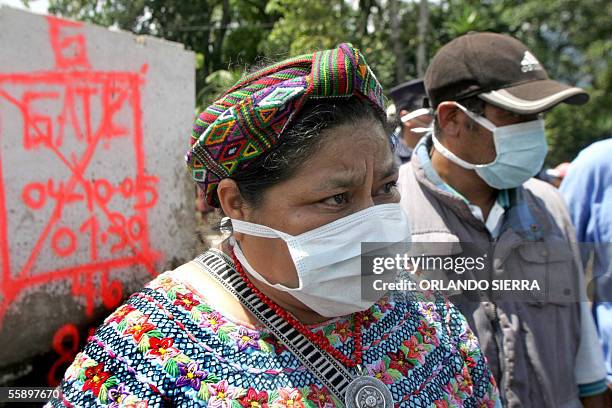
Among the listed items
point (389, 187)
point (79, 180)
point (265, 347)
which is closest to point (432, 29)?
point (79, 180)

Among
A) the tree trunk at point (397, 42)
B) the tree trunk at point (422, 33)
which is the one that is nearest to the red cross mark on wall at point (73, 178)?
the tree trunk at point (397, 42)

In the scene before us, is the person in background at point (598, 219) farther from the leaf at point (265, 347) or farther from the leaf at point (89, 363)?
the leaf at point (89, 363)

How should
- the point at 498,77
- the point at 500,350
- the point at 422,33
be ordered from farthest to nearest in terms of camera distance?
the point at 422,33
the point at 498,77
the point at 500,350

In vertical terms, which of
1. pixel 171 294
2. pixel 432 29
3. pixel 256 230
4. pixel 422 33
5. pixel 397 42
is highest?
pixel 432 29

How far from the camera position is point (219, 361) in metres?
1.18

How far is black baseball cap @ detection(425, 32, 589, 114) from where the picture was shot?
1951mm

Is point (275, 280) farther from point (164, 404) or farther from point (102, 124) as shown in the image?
point (102, 124)

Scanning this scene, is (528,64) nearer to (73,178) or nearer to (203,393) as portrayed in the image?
(203,393)

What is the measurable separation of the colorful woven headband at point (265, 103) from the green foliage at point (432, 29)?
11092 millimetres

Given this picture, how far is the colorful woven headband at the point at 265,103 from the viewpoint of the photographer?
3.93 ft

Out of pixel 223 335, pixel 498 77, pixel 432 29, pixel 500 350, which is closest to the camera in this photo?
pixel 223 335

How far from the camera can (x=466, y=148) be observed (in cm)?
204

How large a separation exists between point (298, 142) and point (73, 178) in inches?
154

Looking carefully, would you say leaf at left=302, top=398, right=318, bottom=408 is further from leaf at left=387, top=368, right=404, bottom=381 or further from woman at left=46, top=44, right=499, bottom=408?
leaf at left=387, top=368, right=404, bottom=381
